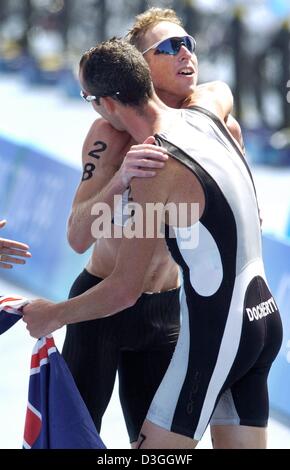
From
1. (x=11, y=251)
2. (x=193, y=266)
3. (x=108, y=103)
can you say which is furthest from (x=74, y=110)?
(x=193, y=266)

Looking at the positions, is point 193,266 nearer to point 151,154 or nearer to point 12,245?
point 151,154

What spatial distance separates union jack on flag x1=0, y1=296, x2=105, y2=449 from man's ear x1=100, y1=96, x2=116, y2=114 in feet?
2.42

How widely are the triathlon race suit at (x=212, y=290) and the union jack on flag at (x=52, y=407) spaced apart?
0.89 ft

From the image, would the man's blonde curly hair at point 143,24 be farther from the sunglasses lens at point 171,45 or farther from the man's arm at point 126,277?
the man's arm at point 126,277

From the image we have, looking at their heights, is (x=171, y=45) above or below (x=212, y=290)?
above

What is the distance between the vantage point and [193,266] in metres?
3.91

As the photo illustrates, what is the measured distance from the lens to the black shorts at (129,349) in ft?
14.5

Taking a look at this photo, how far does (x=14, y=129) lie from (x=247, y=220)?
981cm

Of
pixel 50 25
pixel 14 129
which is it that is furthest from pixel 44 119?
pixel 50 25

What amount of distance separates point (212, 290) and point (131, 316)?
A: 1.96 feet

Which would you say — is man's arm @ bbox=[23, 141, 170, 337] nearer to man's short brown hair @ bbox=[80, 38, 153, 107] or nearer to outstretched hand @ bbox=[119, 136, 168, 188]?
outstretched hand @ bbox=[119, 136, 168, 188]

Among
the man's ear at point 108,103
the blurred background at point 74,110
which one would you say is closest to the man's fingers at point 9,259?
the man's ear at point 108,103

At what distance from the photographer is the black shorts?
442cm

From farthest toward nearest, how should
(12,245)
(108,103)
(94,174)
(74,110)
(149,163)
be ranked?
(74,110)
(12,245)
(94,174)
(108,103)
(149,163)
